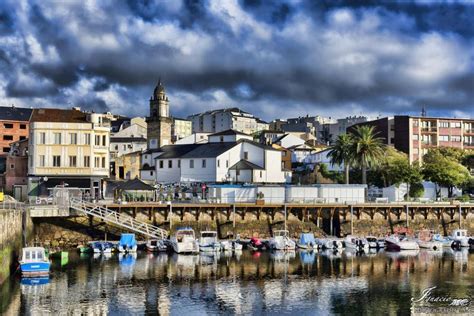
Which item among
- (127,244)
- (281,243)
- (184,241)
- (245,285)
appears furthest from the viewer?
(281,243)

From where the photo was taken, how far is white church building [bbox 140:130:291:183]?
370 ft

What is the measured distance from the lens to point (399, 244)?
84938 millimetres

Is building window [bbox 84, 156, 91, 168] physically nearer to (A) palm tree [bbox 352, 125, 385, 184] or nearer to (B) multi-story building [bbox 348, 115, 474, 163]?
(A) palm tree [bbox 352, 125, 385, 184]

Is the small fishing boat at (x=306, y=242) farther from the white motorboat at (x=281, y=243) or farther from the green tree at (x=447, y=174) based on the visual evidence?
the green tree at (x=447, y=174)

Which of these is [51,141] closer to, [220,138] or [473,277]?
[220,138]

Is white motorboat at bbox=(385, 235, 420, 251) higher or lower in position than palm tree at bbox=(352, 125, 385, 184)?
lower

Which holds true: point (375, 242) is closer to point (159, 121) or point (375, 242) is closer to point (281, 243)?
point (281, 243)

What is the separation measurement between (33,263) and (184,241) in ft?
73.5

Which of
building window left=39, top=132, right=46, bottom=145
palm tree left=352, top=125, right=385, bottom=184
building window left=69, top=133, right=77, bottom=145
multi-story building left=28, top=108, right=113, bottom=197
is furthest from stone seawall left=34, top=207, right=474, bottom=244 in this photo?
building window left=39, top=132, right=46, bottom=145

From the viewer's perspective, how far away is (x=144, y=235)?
8225 centimetres

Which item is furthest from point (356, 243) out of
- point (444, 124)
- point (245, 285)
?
point (444, 124)

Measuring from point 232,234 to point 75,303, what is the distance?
41.1 m

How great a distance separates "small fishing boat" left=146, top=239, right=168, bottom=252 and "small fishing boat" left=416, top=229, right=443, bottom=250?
34.9 meters

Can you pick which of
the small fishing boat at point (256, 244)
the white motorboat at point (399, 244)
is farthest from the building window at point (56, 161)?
the white motorboat at point (399, 244)
